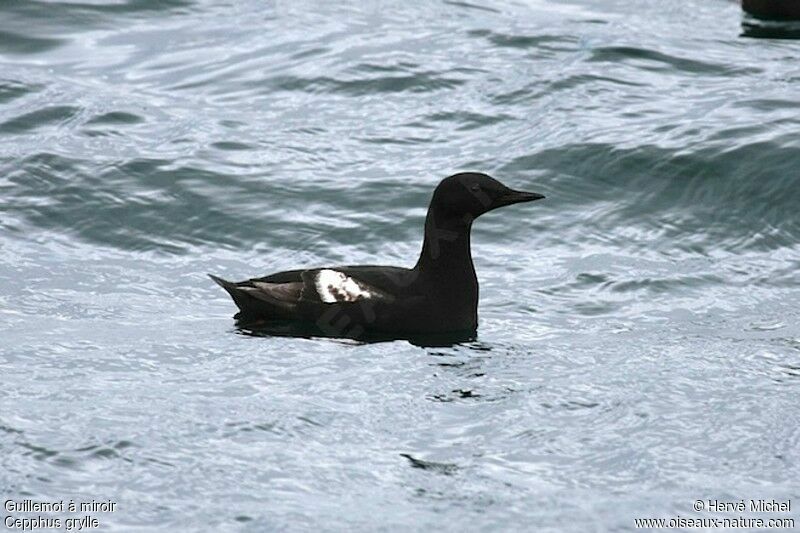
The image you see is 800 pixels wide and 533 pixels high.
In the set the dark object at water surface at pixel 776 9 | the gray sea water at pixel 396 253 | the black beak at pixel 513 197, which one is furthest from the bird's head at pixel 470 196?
the dark object at water surface at pixel 776 9

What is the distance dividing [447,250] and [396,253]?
1599 millimetres

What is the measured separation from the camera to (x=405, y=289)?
8.86 metres

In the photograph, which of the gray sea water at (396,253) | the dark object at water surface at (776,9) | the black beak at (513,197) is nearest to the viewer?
the gray sea water at (396,253)

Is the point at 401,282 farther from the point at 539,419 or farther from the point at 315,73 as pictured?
the point at 315,73

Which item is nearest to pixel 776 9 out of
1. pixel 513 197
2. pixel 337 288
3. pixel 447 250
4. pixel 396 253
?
pixel 396 253

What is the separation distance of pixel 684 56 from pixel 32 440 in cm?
832

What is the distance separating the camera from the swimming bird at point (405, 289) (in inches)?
346

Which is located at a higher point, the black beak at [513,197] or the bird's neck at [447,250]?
the black beak at [513,197]

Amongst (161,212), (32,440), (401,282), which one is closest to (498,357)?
(401,282)

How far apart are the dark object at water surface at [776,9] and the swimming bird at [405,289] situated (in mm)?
6848

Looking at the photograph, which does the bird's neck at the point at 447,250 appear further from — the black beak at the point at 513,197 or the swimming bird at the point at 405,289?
the black beak at the point at 513,197

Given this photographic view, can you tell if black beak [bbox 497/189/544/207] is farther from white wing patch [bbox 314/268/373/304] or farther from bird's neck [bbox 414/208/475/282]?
white wing patch [bbox 314/268/373/304]

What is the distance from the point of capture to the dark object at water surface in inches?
592

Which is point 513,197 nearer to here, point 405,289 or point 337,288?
point 405,289
